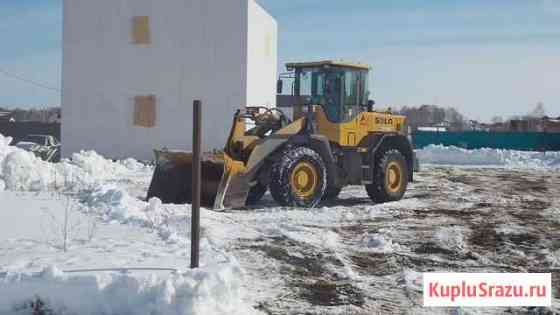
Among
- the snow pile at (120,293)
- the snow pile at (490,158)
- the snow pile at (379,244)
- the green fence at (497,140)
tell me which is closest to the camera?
the snow pile at (120,293)

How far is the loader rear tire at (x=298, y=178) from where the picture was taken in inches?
462

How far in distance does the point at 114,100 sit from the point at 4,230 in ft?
60.5

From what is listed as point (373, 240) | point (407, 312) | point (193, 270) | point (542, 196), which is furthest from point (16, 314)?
point (542, 196)

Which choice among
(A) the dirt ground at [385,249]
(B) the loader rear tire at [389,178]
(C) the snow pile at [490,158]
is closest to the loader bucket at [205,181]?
(A) the dirt ground at [385,249]

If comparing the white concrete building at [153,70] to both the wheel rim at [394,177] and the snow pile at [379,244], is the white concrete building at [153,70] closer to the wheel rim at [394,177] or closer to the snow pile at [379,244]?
the wheel rim at [394,177]

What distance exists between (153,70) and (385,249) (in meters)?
18.5

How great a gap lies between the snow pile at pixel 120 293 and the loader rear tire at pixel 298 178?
6146 mm

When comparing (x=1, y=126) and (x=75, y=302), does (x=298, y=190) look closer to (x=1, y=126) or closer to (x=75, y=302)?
(x=75, y=302)

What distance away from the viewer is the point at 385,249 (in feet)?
29.0

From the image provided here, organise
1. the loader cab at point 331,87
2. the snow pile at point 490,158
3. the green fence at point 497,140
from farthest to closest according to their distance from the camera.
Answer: the green fence at point 497,140 < the snow pile at point 490,158 < the loader cab at point 331,87

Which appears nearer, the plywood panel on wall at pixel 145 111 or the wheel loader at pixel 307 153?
the wheel loader at pixel 307 153

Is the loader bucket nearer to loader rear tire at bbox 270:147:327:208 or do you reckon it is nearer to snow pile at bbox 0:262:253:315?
loader rear tire at bbox 270:147:327:208

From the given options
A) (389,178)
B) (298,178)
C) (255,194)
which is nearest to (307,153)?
(298,178)

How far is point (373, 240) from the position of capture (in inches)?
363
